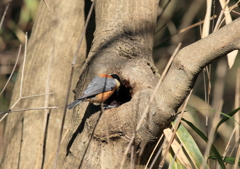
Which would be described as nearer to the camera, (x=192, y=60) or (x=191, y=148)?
(x=192, y=60)

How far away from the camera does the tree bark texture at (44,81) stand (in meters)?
3.05

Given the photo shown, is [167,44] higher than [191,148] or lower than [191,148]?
higher

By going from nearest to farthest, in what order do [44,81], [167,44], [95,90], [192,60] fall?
[192,60]
[95,90]
[44,81]
[167,44]

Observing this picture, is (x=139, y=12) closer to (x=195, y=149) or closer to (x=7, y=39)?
(x=195, y=149)

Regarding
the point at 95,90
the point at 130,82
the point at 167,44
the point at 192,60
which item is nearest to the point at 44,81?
the point at 95,90

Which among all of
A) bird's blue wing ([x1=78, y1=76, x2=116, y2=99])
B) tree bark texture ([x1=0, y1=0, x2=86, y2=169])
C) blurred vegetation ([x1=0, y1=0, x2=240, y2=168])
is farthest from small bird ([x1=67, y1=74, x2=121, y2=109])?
blurred vegetation ([x1=0, y1=0, x2=240, y2=168])

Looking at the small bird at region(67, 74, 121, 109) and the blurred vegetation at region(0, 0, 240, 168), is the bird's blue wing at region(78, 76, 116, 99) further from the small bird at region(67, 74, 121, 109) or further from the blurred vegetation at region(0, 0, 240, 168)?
the blurred vegetation at region(0, 0, 240, 168)

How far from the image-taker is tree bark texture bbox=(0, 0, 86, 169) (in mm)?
3049

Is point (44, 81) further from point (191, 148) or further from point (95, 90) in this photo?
point (191, 148)

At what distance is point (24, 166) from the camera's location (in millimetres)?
2986

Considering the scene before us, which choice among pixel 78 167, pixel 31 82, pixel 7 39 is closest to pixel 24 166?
pixel 31 82

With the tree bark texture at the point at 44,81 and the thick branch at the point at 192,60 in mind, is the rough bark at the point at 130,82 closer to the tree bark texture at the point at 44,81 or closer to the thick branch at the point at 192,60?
the thick branch at the point at 192,60

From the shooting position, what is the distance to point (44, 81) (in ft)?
10.4

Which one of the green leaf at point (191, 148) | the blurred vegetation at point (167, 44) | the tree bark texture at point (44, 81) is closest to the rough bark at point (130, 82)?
the green leaf at point (191, 148)
